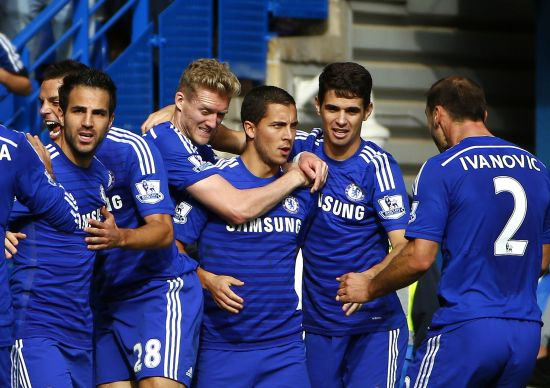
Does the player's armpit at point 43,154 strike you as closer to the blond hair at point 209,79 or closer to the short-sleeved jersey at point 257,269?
the short-sleeved jersey at point 257,269

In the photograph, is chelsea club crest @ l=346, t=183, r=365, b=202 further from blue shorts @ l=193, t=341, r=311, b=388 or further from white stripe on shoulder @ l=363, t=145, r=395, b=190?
blue shorts @ l=193, t=341, r=311, b=388

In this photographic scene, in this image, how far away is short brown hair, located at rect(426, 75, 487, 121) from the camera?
21.0 ft

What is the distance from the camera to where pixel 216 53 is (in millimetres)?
11125

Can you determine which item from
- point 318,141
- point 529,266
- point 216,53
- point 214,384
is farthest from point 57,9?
point 529,266

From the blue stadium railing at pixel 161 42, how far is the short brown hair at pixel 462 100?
4134 mm

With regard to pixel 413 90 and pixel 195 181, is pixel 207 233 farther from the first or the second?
pixel 413 90

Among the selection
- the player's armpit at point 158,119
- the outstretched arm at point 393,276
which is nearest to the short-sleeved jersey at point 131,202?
the player's armpit at point 158,119

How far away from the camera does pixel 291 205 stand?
22.1 feet

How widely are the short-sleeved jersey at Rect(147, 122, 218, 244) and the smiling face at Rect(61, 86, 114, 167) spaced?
1.93ft

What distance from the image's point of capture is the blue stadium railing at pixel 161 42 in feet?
32.1

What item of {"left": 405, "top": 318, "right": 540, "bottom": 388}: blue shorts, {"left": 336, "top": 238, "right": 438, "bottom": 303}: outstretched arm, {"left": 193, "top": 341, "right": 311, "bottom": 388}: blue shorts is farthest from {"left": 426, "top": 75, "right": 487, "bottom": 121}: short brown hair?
{"left": 193, "top": 341, "right": 311, "bottom": 388}: blue shorts

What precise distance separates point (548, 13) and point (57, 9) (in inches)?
168

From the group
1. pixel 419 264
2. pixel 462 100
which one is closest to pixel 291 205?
pixel 419 264

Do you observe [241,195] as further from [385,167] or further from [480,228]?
[480,228]
